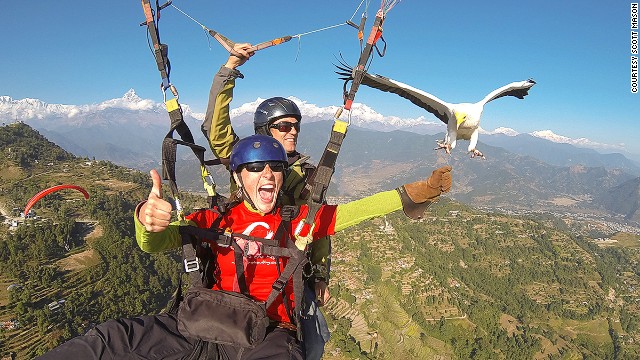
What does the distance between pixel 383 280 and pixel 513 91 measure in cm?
8218

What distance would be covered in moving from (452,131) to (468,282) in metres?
102

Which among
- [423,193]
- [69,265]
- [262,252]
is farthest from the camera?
[69,265]

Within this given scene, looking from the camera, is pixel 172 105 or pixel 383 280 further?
pixel 383 280

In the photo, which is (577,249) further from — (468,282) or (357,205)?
(357,205)

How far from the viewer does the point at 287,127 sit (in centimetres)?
570

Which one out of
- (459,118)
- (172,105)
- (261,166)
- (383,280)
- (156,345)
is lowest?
(383,280)

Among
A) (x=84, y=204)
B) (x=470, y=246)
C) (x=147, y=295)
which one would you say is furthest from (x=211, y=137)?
(x=470, y=246)

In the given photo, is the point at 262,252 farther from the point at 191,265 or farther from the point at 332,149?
the point at 332,149

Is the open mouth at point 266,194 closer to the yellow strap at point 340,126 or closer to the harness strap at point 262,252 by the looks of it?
the harness strap at point 262,252

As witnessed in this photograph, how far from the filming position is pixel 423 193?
11.2 ft

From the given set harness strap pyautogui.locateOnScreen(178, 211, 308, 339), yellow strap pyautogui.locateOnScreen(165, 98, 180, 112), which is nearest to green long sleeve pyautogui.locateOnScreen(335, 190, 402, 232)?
harness strap pyautogui.locateOnScreen(178, 211, 308, 339)

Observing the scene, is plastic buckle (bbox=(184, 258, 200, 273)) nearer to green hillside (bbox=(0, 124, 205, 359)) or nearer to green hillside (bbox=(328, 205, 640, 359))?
green hillside (bbox=(0, 124, 205, 359))

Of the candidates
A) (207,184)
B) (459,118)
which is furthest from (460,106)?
(207,184)

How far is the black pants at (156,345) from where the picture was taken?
9.75 feet
